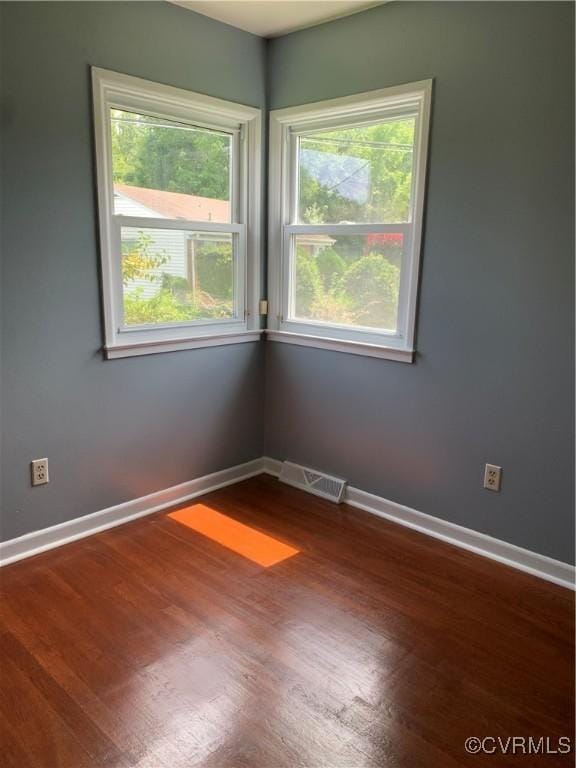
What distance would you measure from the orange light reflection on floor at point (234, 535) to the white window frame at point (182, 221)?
2.89 feet

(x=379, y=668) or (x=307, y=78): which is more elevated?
(x=307, y=78)

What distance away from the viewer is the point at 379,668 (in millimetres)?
1949

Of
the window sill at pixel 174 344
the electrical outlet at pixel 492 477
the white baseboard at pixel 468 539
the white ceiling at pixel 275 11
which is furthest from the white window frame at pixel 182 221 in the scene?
the electrical outlet at pixel 492 477

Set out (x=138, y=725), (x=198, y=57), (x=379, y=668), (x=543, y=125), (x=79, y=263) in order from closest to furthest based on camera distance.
Answer: (x=138, y=725) < (x=379, y=668) < (x=543, y=125) < (x=79, y=263) < (x=198, y=57)

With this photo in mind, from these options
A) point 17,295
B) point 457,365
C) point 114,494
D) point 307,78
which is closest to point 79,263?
point 17,295

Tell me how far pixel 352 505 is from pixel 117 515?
4.11 ft

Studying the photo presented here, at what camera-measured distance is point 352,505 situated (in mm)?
3178

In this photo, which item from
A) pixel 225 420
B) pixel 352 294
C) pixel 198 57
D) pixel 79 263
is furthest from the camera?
pixel 225 420

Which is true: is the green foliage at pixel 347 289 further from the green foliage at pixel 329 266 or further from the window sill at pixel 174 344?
the window sill at pixel 174 344

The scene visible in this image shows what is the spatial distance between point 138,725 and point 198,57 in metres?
2.87

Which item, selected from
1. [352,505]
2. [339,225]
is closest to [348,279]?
[339,225]

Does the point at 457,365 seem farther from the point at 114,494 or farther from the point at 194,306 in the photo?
the point at 114,494

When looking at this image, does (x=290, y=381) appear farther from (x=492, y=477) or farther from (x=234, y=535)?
(x=492, y=477)

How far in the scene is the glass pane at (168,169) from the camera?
2.68 metres
